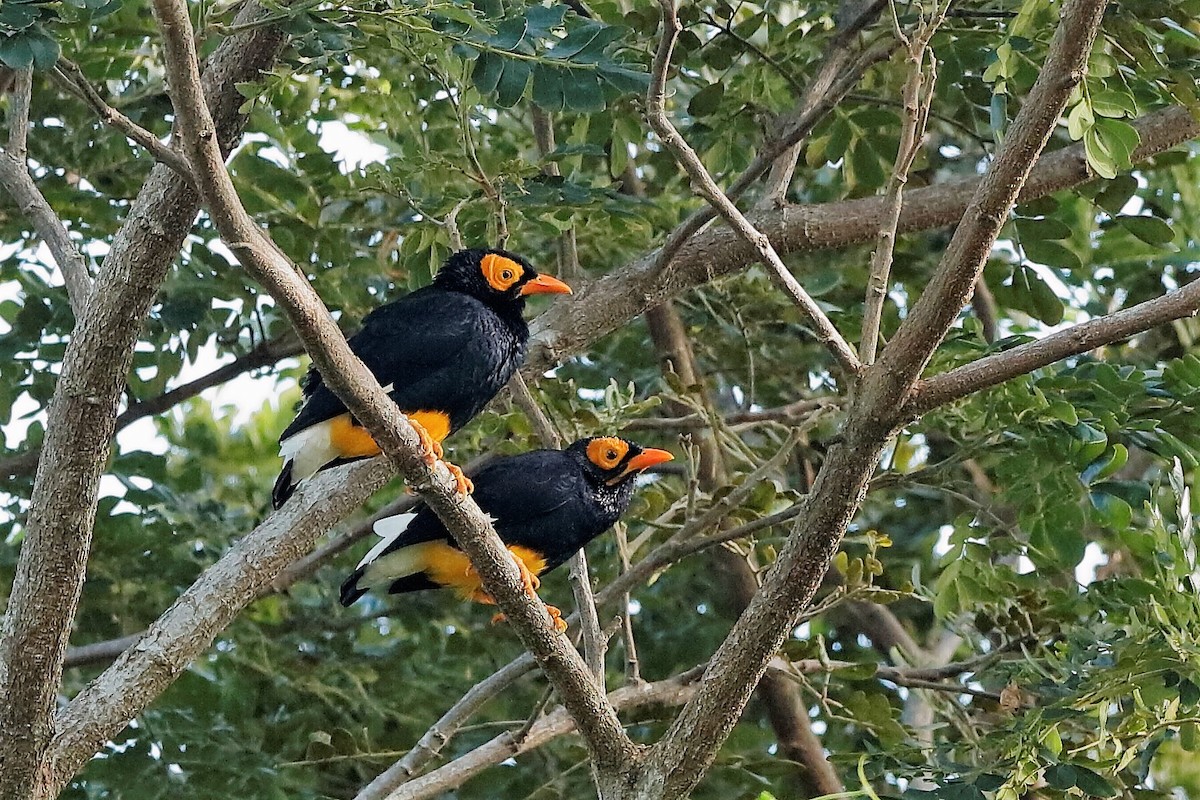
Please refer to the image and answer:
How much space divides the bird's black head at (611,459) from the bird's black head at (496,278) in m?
0.52

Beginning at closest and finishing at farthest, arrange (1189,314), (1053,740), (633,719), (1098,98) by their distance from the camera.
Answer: (1189,314) → (1098,98) → (1053,740) → (633,719)

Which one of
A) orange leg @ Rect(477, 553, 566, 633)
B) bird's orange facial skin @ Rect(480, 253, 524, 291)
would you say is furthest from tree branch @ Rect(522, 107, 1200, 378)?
orange leg @ Rect(477, 553, 566, 633)

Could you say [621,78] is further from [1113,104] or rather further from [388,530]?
[388,530]

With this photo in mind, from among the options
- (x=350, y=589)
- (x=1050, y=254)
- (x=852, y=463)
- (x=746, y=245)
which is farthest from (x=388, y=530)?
(x=1050, y=254)

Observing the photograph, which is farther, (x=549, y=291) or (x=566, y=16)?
(x=549, y=291)

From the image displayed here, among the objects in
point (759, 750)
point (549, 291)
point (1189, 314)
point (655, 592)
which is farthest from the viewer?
point (655, 592)

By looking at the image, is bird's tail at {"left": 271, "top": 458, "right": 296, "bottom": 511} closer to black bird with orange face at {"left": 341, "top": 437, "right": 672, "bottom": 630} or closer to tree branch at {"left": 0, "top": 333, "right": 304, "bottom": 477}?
black bird with orange face at {"left": 341, "top": 437, "right": 672, "bottom": 630}

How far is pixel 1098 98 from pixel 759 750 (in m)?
2.77

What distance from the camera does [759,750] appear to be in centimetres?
502

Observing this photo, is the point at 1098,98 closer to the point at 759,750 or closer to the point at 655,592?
the point at 759,750

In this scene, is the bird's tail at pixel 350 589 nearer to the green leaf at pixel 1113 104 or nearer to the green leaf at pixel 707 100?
the green leaf at pixel 707 100

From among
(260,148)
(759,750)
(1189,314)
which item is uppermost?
(260,148)

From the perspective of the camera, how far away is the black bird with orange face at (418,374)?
147 inches

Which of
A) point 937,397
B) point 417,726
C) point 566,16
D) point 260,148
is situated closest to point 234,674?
point 417,726
